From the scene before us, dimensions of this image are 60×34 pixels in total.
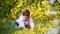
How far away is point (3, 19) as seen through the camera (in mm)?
1396

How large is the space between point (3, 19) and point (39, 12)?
0.34m

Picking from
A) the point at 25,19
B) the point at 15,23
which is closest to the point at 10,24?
the point at 15,23

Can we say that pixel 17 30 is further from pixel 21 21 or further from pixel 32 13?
pixel 32 13

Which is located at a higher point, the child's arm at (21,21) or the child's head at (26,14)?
the child's head at (26,14)

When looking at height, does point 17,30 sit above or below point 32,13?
below

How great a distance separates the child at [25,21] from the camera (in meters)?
1.41

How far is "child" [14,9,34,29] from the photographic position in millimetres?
1409

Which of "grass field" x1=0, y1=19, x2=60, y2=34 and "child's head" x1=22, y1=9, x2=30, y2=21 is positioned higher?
"child's head" x1=22, y1=9, x2=30, y2=21

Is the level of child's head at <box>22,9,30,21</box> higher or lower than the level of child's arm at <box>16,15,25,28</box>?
higher

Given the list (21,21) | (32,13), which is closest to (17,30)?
(21,21)

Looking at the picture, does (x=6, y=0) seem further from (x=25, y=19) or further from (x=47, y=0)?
(x=47, y=0)

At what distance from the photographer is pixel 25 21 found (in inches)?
55.9

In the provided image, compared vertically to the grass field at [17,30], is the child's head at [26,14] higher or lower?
higher

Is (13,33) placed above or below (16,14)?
below
